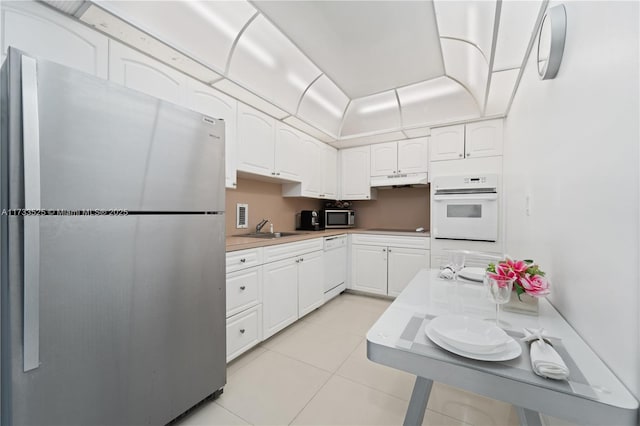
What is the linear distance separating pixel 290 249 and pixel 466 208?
196cm

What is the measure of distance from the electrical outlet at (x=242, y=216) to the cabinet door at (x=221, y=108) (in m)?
0.59

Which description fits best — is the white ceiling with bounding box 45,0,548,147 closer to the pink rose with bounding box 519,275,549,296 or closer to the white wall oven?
the white wall oven

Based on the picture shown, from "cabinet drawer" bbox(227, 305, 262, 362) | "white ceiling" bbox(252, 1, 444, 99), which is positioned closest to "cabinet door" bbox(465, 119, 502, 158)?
"white ceiling" bbox(252, 1, 444, 99)

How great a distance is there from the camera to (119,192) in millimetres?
1115

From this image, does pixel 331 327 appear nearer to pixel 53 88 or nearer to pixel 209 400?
pixel 209 400

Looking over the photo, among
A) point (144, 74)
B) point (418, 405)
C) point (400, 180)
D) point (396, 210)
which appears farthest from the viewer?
point (396, 210)

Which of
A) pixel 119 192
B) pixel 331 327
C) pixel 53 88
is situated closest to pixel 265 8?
pixel 53 88

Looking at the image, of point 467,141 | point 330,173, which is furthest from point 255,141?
point 467,141

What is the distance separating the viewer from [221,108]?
A: 210 cm

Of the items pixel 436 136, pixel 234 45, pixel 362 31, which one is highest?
pixel 362 31

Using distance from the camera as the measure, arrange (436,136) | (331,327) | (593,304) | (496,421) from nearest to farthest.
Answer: (593,304), (496,421), (331,327), (436,136)

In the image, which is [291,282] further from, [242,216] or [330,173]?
[330,173]

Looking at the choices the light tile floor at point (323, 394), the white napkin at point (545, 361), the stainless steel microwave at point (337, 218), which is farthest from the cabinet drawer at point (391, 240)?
the white napkin at point (545, 361)

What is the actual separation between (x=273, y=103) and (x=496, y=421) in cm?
275
